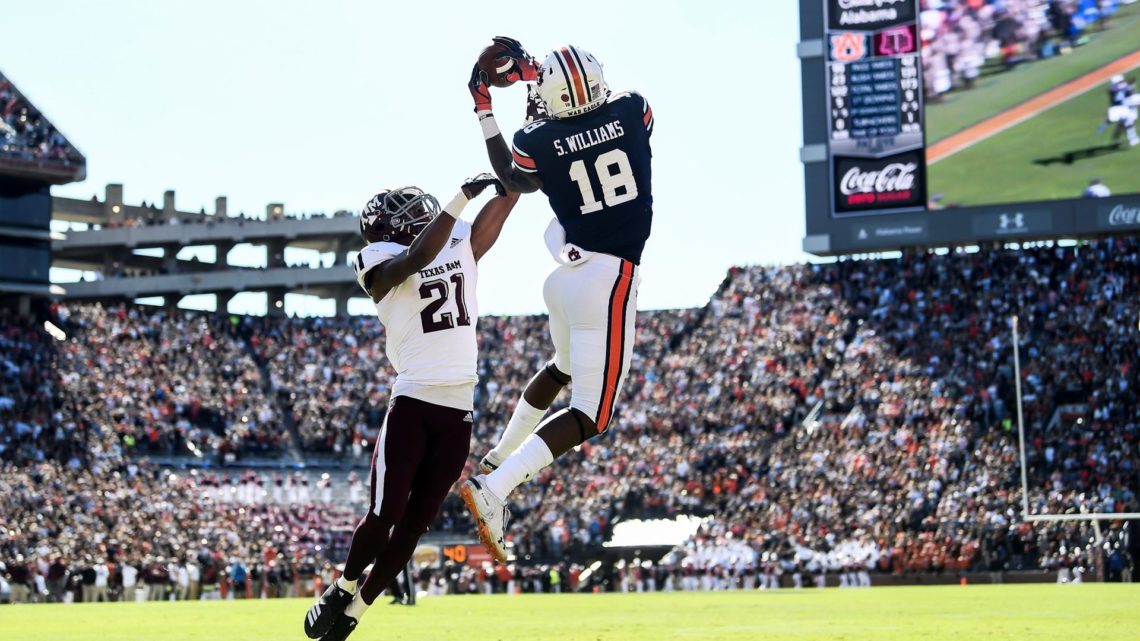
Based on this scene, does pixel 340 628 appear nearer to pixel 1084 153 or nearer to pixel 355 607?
pixel 355 607

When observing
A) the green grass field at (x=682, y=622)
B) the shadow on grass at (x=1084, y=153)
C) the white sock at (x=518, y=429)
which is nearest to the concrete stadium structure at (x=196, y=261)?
the shadow on grass at (x=1084, y=153)

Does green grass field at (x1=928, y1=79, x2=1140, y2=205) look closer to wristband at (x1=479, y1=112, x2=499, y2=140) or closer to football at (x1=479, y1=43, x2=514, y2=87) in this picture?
wristband at (x1=479, y1=112, x2=499, y2=140)

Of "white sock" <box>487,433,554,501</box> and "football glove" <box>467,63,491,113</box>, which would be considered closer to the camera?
"white sock" <box>487,433,554,501</box>

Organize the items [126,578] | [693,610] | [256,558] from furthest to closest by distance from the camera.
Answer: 1. [256,558]
2. [126,578]
3. [693,610]

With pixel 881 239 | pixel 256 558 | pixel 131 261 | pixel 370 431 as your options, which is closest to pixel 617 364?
pixel 256 558

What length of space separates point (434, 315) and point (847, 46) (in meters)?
37.4

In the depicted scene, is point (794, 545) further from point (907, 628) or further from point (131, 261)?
point (131, 261)

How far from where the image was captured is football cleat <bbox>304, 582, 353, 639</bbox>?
9797 mm

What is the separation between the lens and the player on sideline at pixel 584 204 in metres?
9.42

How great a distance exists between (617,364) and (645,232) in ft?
A: 2.94

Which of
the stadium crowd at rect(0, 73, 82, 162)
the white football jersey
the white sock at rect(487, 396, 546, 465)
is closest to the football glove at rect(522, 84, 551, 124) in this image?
the white football jersey

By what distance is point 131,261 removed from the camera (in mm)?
68125

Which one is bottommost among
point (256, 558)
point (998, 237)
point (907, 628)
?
point (256, 558)

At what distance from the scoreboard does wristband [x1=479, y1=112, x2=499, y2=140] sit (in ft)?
117
